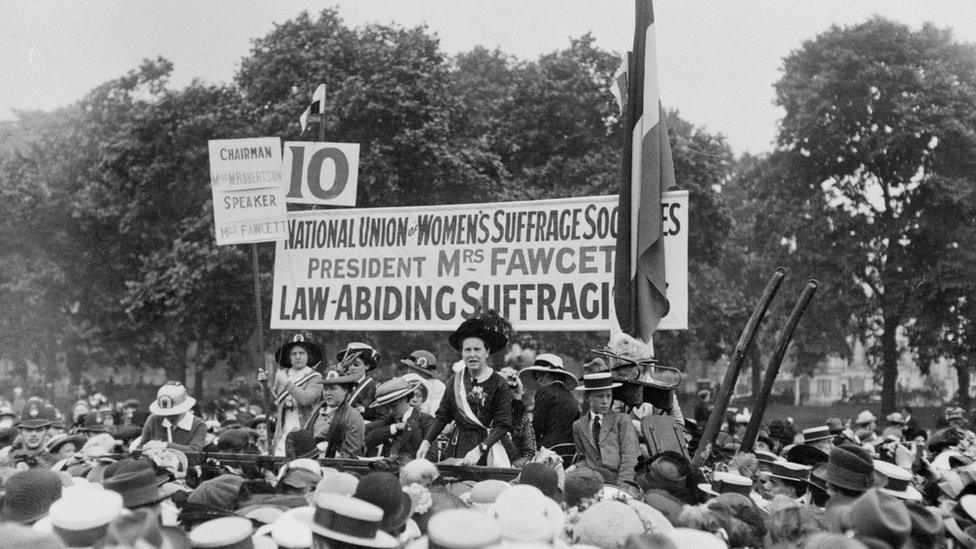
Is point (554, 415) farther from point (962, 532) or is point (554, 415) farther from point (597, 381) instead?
point (962, 532)

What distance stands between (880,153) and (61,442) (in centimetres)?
2771

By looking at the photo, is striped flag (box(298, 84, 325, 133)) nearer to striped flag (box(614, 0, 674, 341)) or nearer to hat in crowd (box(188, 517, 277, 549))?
striped flag (box(614, 0, 674, 341))

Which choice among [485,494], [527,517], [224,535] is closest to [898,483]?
[485,494]

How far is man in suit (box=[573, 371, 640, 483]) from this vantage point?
7078 millimetres

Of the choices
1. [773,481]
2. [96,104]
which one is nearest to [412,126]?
[96,104]

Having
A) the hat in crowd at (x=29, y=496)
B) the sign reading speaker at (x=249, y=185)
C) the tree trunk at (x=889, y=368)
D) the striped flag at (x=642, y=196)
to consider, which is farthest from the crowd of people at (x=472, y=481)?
the tree trunk at (x=889, y=368)

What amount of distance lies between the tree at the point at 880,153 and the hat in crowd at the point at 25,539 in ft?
101

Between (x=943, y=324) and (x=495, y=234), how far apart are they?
23662 mm

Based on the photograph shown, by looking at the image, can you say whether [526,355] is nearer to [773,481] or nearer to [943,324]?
[773,481]

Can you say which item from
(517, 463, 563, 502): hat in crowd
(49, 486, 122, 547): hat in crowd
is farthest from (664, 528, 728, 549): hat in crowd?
(49, 486, 122, 547): hat in crowd

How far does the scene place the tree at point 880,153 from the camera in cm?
3097

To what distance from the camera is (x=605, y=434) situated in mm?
7230

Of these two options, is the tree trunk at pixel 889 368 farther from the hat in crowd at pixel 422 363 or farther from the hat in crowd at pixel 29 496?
the hat in crowd at pixel 29 496

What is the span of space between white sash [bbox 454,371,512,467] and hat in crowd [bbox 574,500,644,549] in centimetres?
391
